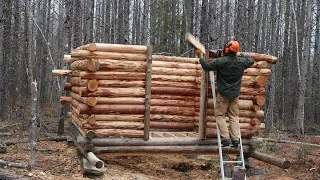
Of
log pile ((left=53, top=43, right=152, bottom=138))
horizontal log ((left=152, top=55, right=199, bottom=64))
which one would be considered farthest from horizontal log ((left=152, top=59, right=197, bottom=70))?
log pile ((left=53, top=43, right=152, bottom=138))

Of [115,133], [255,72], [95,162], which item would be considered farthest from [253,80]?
[95,162]

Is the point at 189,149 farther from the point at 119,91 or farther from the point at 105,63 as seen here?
the point at 105,63

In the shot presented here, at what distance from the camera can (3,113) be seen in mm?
17406

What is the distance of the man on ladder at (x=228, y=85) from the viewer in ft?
25.7

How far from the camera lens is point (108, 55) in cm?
793

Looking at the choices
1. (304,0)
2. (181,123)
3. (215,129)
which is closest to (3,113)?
(181,123)

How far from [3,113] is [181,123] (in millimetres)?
11067

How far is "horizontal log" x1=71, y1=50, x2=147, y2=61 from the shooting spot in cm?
775

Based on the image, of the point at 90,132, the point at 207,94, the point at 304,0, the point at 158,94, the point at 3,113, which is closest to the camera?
the point at 90,132

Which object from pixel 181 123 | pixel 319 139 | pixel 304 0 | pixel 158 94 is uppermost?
pixel 304 0

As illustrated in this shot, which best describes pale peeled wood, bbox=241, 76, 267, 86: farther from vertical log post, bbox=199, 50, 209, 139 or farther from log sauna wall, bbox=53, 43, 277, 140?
vertical log post, bbox=199, 50, 209, 139

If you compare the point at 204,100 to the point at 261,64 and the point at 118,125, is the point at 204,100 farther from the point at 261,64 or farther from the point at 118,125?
the point at 118,125

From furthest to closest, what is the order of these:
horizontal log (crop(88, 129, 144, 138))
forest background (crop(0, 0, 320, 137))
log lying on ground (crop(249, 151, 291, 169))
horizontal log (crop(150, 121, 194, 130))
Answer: forest background (crop(0, 0, 320, 137)), horizontal log (crop(150, 121, 194, 130)), log lying on ground (crop(249, 151, 291, 169)), horizontal log (crop(88, 129, 144, 138))

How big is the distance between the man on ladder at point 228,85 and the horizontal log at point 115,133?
1.85 m
